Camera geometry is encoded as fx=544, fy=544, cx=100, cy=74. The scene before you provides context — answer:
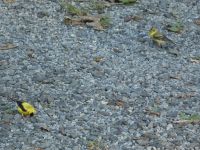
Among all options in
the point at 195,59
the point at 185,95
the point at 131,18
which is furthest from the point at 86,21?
the point at 185,95

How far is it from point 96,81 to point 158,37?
5.62ft

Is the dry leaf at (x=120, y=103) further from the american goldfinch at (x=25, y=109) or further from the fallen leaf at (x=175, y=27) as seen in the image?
the fallen leaf at (x=175, y=27)

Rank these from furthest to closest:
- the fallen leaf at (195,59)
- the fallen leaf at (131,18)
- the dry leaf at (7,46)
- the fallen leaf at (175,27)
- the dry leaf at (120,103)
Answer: the fallen leaf at (131,18), the fallen leaf at (175,27), the fallen leaf at (195,59), the dry leaf at (7,46), the dry leaf at (120,103)

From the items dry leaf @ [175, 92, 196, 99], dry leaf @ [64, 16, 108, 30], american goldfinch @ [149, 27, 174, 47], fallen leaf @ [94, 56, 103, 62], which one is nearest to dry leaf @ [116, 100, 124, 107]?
dry leaf @ [175, 92, 196, 99]

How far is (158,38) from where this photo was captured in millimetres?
7348

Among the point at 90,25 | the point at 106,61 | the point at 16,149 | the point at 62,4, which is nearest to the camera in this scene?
the point at 16,149

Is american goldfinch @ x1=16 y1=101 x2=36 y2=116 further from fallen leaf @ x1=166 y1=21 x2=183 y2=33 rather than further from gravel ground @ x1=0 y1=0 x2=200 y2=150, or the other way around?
fallen leaf @ x1=166 y1=21 x2=183 y2=33

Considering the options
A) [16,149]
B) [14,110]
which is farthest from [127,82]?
[16,149]

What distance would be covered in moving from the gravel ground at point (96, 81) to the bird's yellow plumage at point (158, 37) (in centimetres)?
11

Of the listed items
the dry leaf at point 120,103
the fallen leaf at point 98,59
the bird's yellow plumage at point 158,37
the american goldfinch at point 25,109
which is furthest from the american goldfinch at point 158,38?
the american goldfinch at point 25,109

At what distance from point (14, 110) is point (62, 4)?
3.13 metres

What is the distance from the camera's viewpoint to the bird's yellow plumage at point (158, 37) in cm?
722

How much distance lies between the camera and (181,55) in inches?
276

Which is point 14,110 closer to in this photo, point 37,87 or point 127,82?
point 37,87
